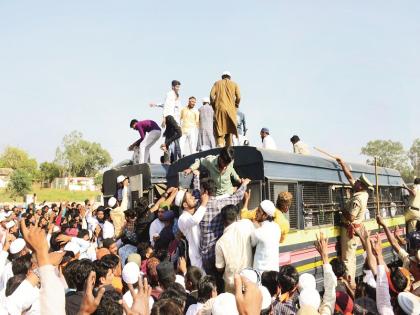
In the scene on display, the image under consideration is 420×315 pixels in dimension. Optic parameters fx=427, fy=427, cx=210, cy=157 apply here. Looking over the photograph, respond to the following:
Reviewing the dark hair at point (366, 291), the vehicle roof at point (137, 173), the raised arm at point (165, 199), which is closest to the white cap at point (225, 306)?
the dark hair at point (366, 291)

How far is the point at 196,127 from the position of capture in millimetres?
10070

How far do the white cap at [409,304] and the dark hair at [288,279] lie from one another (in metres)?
1.03

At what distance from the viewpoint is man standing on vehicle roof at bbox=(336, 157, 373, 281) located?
7.39 metres

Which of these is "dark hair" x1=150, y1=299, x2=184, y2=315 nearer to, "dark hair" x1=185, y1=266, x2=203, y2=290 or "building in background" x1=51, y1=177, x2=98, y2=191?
"dark hair" x1=185, y1=266, x2=203, y2=290

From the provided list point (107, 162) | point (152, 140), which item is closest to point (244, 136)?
point (152, 140)

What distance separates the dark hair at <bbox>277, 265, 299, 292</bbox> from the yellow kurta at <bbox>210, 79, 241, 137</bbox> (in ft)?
14.5

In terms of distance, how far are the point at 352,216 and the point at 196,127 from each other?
13.7ft

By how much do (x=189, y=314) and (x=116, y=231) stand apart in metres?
4.17

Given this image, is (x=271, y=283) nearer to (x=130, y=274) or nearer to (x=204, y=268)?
(x=130, y=274)

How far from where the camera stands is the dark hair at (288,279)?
3.93 meters

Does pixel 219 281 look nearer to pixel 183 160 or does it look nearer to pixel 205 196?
pixel 205 196

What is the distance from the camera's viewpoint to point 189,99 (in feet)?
33.0

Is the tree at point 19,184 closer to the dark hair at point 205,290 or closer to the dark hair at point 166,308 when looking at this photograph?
the dark hair at point 205,290

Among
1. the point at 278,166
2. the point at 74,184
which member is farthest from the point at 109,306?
the point at 74,184
